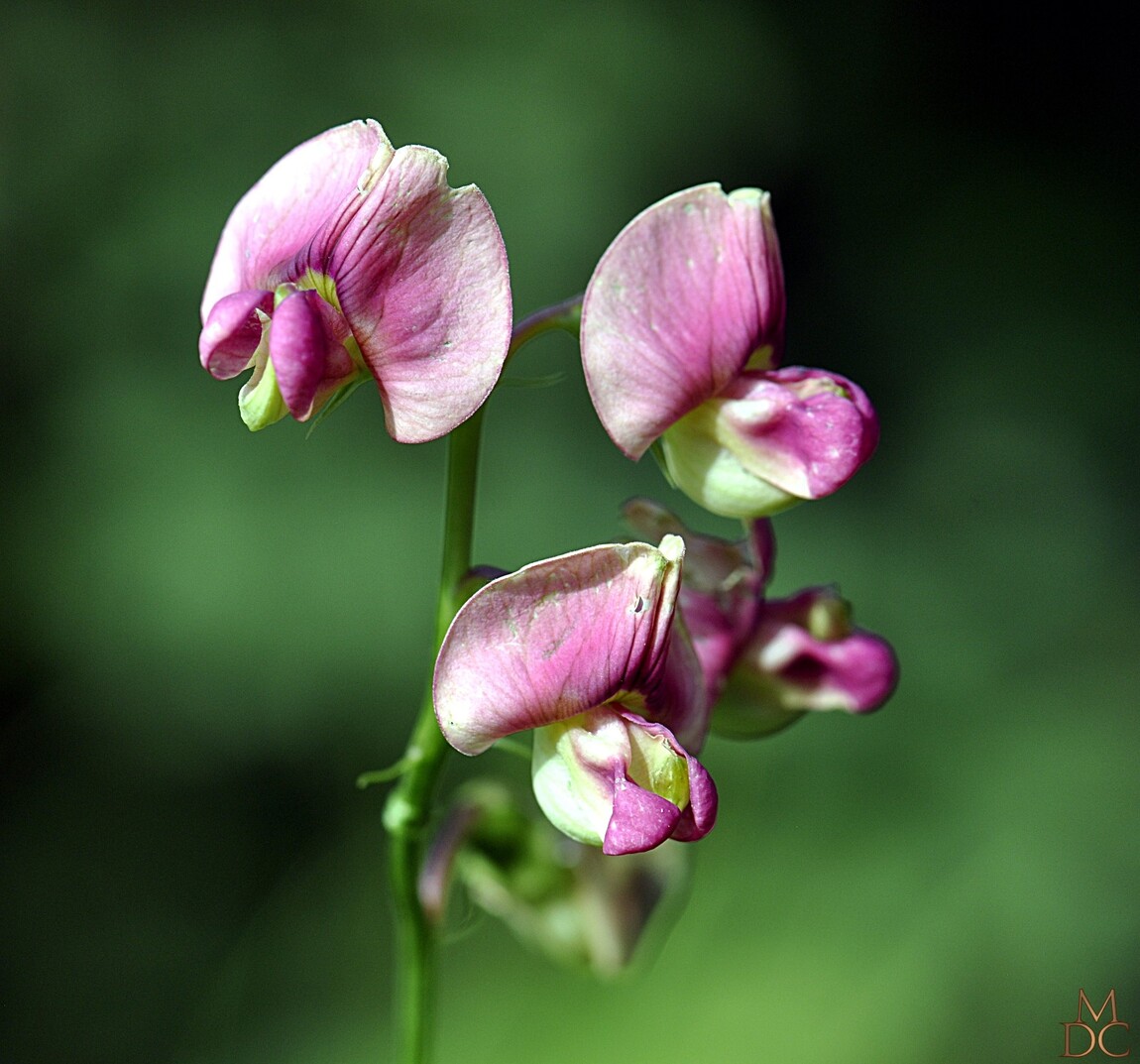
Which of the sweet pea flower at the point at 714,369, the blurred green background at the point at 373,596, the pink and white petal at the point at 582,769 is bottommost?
the blurred green background at the point at 373,596

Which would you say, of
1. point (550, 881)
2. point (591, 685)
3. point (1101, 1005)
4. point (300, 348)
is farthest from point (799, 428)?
point (1101, 1005)

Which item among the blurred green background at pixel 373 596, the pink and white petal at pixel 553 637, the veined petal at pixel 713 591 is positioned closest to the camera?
the pink and white petal at pixel 553 637

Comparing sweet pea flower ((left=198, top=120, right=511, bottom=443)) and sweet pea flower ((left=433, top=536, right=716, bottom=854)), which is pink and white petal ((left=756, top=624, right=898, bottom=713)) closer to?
sweet pea flower ((left=433, top=536, right=716, bottom=854))

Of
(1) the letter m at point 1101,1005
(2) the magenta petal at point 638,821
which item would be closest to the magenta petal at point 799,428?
(2) the magenta petal at point 638,821

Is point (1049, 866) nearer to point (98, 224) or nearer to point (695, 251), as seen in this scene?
point (695, 251)

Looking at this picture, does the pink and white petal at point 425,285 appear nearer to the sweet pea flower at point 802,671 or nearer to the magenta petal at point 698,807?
the magenta petal at point 698,807

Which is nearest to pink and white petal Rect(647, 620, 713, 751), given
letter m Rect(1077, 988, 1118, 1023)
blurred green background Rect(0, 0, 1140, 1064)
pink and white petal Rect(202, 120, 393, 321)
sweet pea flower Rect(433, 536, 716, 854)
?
sweet pea flower Rect(433, 536, 716, 854)
